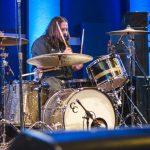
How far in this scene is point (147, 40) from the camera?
20.7 ft

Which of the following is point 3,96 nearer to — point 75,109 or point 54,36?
point 75,109

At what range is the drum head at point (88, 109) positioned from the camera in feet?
13.6

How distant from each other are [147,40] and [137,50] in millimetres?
239

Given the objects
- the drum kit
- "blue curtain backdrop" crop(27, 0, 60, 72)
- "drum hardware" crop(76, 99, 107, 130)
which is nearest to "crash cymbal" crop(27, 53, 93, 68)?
the drum kit

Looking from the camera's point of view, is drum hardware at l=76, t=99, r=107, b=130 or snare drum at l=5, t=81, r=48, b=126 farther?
snare drum at l=5, t=81, r=48, b=126

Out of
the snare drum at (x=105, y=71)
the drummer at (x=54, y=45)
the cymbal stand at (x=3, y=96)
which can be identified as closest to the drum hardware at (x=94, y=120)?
the snare drum at (x=105, y=71)

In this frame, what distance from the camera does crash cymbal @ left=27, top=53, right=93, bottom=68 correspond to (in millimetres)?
3969

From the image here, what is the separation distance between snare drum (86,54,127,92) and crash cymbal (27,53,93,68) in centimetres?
30

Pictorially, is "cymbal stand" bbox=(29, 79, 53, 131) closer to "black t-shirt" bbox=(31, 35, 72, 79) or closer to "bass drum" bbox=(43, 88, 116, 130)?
"bass drum" bbox=(43, 88, 116, 130)

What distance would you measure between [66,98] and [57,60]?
Answer: 1.29 ft

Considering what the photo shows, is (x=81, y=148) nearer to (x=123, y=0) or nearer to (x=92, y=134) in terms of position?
(x=92, y=134)

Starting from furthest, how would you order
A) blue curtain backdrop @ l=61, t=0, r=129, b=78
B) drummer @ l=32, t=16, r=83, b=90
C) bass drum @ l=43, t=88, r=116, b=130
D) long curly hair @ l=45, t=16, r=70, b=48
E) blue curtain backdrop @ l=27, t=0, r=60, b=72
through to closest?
blue curtain backdrop @ l=61, t=0, r=129, b=78, blue curtain backdrop @ l=27, t=0, r=60, b=72, long curly hair @ l=45, t=16, r=70, b=48, drummer @ l=32, t=16, r=83, b=90, bass drum @ l=43, t=88, r=116, b=130

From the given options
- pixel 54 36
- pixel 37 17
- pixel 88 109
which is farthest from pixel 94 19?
pixel 88 109

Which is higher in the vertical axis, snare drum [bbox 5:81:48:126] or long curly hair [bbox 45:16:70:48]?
long curly hair [bbox 45:16:70:48]
